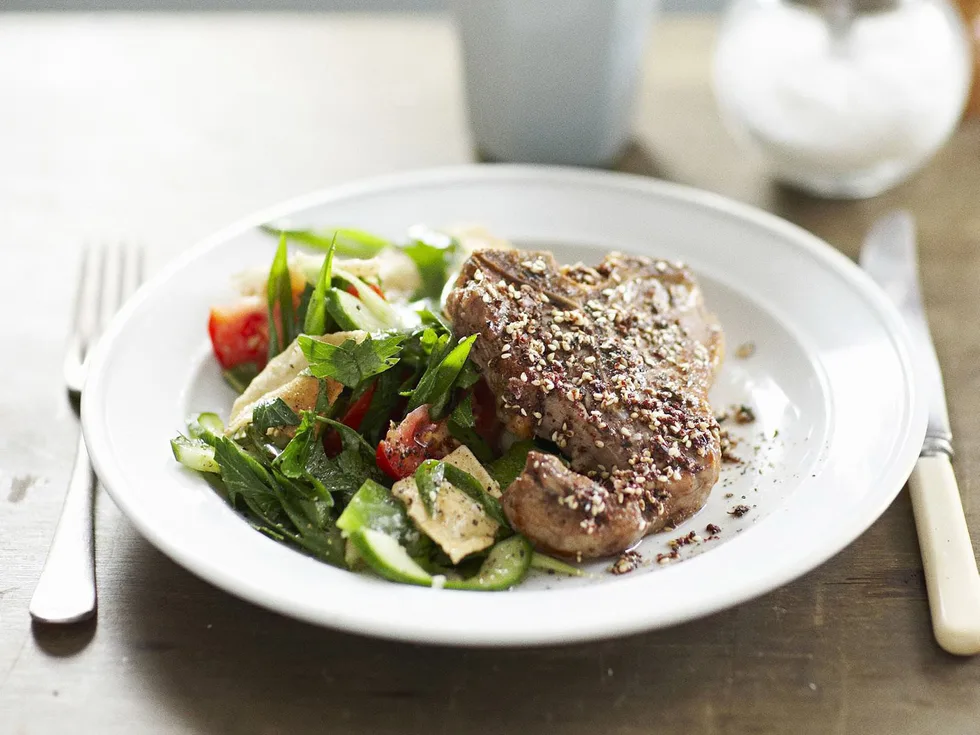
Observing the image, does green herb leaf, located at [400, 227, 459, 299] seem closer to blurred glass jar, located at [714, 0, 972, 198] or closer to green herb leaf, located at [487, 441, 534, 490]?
green herb leaf, located at [487, 441, 534, 490]

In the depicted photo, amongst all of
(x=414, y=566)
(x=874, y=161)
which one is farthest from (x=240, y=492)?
(x=874, y=161)

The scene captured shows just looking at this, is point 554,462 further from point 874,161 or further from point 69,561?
point 874,161

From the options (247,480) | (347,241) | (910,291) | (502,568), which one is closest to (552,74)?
(347,241)

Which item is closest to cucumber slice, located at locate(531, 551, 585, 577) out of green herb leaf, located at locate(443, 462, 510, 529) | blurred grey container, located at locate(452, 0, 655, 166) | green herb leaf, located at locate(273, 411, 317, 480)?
green herb leaf, located at locate(443, 462, 510, 529)

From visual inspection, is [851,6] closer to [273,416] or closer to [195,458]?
[273,416]

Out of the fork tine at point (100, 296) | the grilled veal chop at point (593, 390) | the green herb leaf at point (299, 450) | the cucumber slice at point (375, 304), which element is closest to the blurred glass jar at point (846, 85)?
the grilled veal chop at point (593, 390)

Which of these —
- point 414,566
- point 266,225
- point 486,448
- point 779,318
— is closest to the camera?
point 414,566

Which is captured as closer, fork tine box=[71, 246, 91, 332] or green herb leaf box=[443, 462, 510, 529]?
green herb leaf box=[443, 462, 510, 529]
